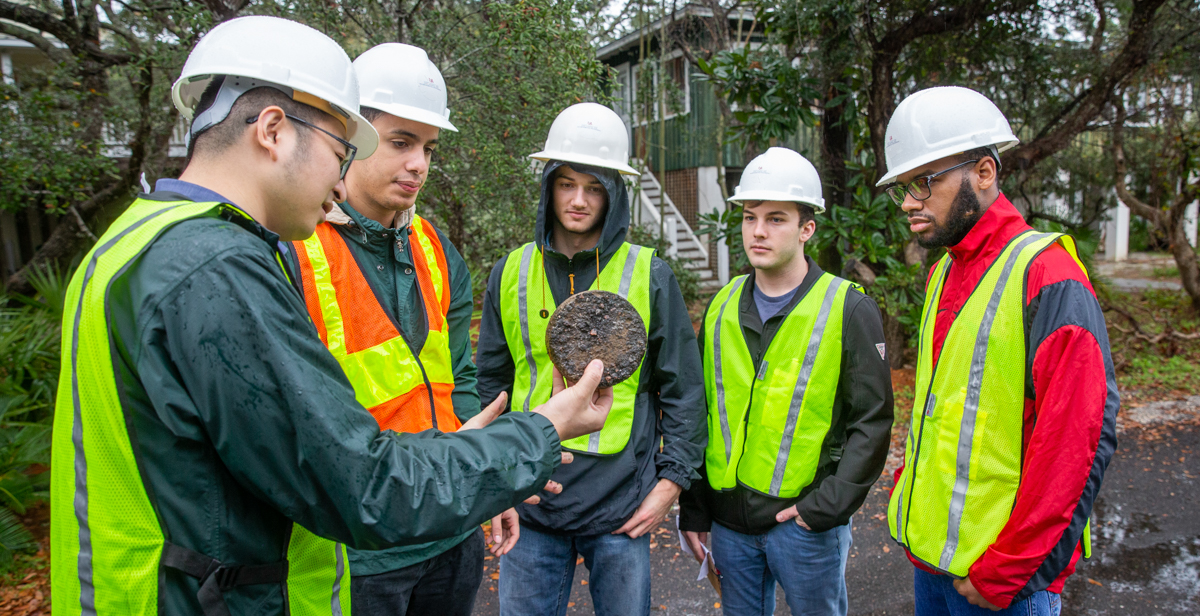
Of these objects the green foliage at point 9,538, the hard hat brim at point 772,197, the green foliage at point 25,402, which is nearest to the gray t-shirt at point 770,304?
the hard hat brim at point 772,197

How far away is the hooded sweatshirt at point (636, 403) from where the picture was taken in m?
2.38

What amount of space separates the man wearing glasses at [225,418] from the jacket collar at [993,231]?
1596mm

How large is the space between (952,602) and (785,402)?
30.5 inches

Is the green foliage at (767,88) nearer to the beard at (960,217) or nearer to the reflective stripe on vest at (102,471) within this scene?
Answer: the beard at (960,217)

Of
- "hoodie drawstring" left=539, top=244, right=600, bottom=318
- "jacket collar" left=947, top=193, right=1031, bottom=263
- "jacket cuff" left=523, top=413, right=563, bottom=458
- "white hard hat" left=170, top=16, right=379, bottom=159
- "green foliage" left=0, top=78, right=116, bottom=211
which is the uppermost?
"green foliage" left=0, top=78, right=116, bottom=211

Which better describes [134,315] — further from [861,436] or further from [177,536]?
[861,436]

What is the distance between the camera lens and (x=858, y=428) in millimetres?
2398

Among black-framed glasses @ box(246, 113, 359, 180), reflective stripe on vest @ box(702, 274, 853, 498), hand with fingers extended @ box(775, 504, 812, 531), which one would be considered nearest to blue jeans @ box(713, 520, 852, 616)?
hand with fingers extended @ box(775, 504, 812, 531)

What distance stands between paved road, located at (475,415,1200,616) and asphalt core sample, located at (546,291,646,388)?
7.52 ft

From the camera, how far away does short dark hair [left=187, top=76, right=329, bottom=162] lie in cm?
121

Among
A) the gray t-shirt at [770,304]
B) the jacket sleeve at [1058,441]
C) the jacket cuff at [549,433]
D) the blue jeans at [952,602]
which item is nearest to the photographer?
the jacket cuff at [549,433]

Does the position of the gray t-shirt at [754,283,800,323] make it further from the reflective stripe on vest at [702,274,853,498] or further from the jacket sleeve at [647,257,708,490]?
the jacket sleeve at [647,257,708,490]

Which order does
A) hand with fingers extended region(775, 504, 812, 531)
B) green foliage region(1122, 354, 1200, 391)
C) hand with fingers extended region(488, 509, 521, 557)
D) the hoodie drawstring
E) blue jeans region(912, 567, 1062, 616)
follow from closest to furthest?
blue jeans region(912, 567, 1062, 616)
hand with fingers extended region(488, 509, 521, 557)
hand with fingers extended region(775, 504, 812, 531)
the hoodie drawstring
green foliage region(1122, 354, 1200, 391)

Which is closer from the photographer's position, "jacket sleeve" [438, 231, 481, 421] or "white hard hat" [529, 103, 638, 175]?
"jacket sleeve" [438, 231, 481, 421]
